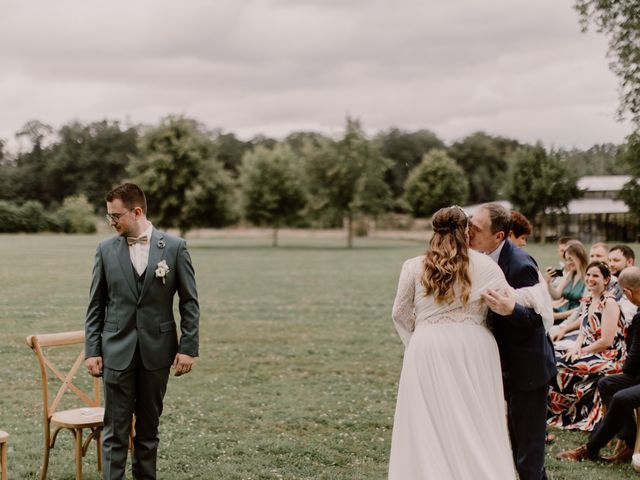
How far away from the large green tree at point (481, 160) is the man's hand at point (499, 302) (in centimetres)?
10711

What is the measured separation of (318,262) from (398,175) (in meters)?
76.6

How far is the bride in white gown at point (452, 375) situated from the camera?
15.4ft

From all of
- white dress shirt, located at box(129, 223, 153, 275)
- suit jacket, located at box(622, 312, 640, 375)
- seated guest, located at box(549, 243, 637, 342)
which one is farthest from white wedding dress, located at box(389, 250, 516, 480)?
seated guest, located at box(549, 243, 637, 342)

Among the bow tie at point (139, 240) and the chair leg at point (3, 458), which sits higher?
the bow tie at point (139, 240)

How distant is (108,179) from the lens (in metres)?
115

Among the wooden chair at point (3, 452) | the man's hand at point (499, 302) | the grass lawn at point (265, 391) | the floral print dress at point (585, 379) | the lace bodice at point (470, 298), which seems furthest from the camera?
the floral print dress at point (585, 379)

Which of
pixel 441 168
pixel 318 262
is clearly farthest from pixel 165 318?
pixel 441 168

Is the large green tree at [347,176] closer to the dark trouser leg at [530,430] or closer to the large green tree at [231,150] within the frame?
the large green tree at [231,150]

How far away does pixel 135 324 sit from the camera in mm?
5418

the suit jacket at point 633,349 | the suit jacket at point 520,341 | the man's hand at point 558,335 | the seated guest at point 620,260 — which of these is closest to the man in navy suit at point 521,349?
the suit jacket at point 520,341

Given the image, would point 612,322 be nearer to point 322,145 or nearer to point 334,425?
point 334,425

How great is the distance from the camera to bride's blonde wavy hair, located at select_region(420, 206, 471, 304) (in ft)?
15.4

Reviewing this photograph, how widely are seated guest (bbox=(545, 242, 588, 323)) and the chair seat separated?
20.0 feet

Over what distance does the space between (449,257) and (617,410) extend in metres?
3.13
